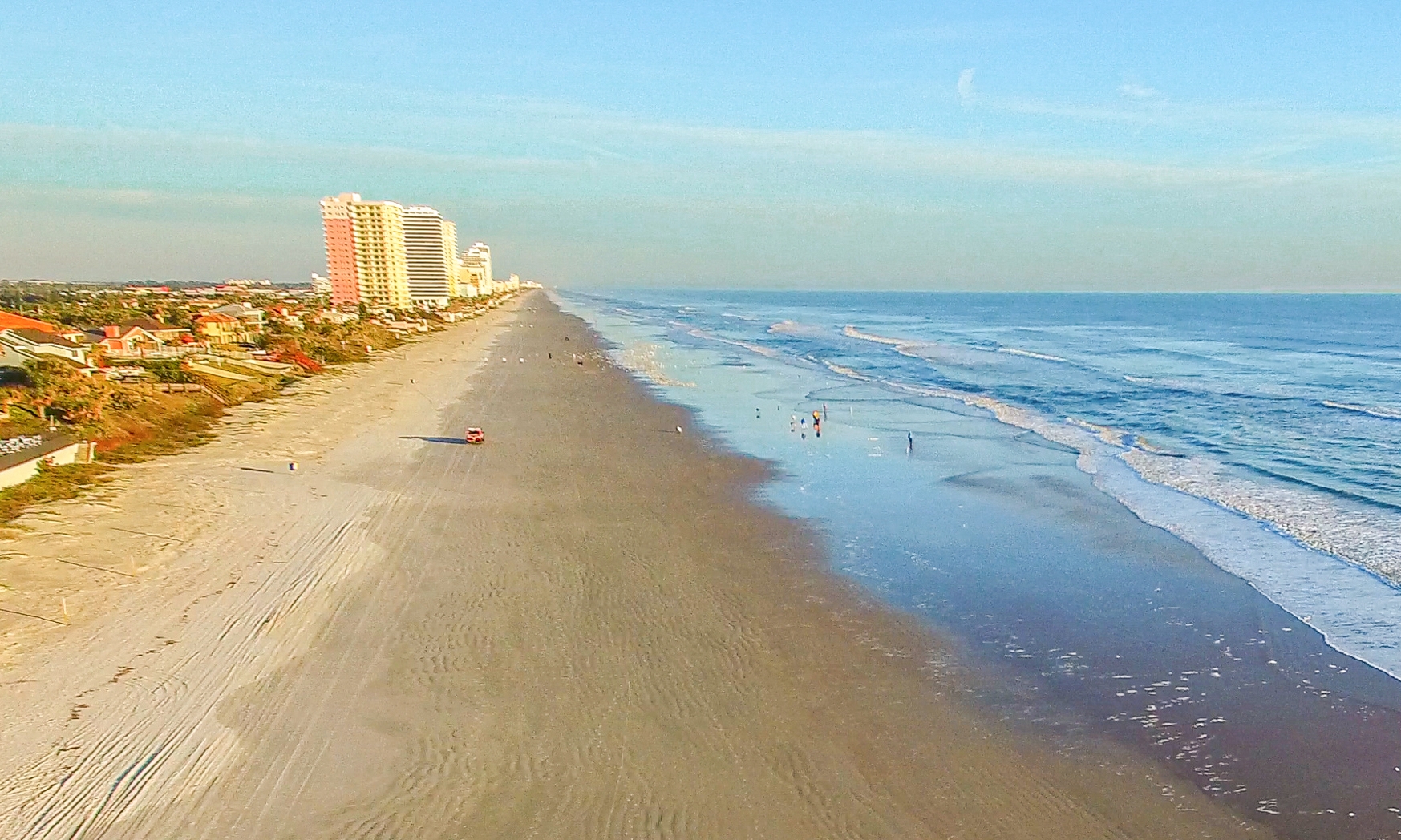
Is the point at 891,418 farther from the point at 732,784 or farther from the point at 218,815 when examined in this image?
the point at 218,815

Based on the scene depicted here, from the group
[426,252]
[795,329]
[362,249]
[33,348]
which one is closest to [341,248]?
[362,249]

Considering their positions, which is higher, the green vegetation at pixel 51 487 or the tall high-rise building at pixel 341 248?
the tall high-rise building at pixel 341 248

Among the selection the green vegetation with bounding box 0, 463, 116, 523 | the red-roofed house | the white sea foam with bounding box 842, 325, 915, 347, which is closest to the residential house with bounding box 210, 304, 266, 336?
the red-roofed house

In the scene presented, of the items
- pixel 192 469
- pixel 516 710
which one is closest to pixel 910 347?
pixel 192 469

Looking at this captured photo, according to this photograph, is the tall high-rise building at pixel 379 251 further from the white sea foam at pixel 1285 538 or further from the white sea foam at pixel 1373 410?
the white sea foam at pixel 1285 538

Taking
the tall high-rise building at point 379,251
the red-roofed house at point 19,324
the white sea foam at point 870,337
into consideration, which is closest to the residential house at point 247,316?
the red-roofed house at point 19,324

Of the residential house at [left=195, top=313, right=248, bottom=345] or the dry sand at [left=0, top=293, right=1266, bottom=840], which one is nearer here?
the dry sand at [left=0, top=293, right=1266, bottom=840]

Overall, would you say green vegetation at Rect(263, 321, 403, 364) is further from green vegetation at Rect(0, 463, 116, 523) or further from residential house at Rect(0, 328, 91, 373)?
green vegetation at Rect(0, 463, 116, 523)
